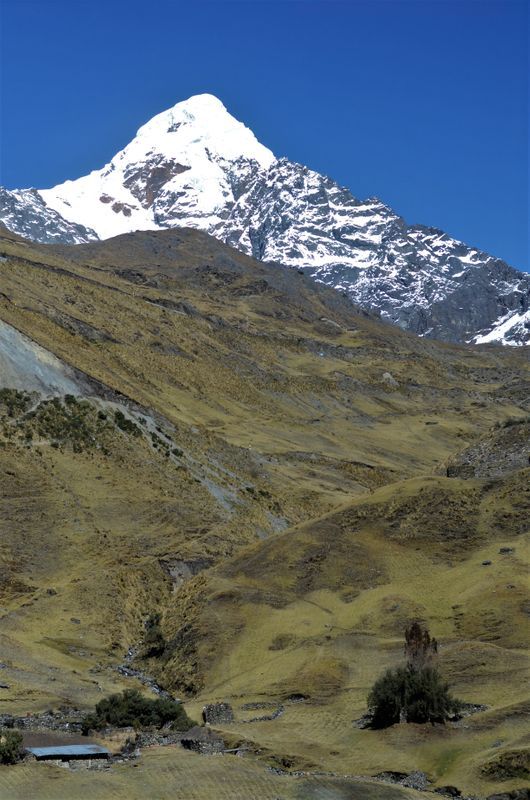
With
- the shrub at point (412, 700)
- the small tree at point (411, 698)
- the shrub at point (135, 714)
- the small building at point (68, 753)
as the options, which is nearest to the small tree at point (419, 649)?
the small tree at point (411, 698)

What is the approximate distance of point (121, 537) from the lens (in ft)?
301

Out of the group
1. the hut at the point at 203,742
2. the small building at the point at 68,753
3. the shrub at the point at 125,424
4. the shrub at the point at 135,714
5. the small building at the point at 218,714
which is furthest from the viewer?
the shrub at the point at 125,424

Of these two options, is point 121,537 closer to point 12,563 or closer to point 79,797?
point 12,563

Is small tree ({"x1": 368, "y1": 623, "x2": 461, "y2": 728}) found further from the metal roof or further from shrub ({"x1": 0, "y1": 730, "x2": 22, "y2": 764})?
shrub ({"x1": 0, "y1": 730, "x2": 22, "y2": 764})

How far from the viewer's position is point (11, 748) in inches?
1812

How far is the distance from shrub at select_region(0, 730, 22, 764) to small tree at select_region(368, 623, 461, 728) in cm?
1572

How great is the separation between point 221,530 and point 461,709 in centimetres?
4455

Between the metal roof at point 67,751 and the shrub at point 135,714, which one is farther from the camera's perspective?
the shrub at point 135,714

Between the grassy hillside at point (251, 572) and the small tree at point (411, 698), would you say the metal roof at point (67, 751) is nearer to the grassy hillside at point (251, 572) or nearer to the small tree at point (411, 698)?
the grassy hillside at point (251, 572)

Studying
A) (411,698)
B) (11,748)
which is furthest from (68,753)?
(411,698)

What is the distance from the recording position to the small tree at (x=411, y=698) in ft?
171

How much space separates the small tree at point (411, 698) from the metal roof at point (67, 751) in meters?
12.2

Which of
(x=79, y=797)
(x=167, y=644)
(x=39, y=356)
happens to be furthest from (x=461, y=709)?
(x=39, y=356)

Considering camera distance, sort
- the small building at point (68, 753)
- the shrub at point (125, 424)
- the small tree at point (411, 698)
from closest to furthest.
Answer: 1. the small building at point (68, 753)
2. the small tree at point (411, 698)
3. the shrub at point (125, 424)
